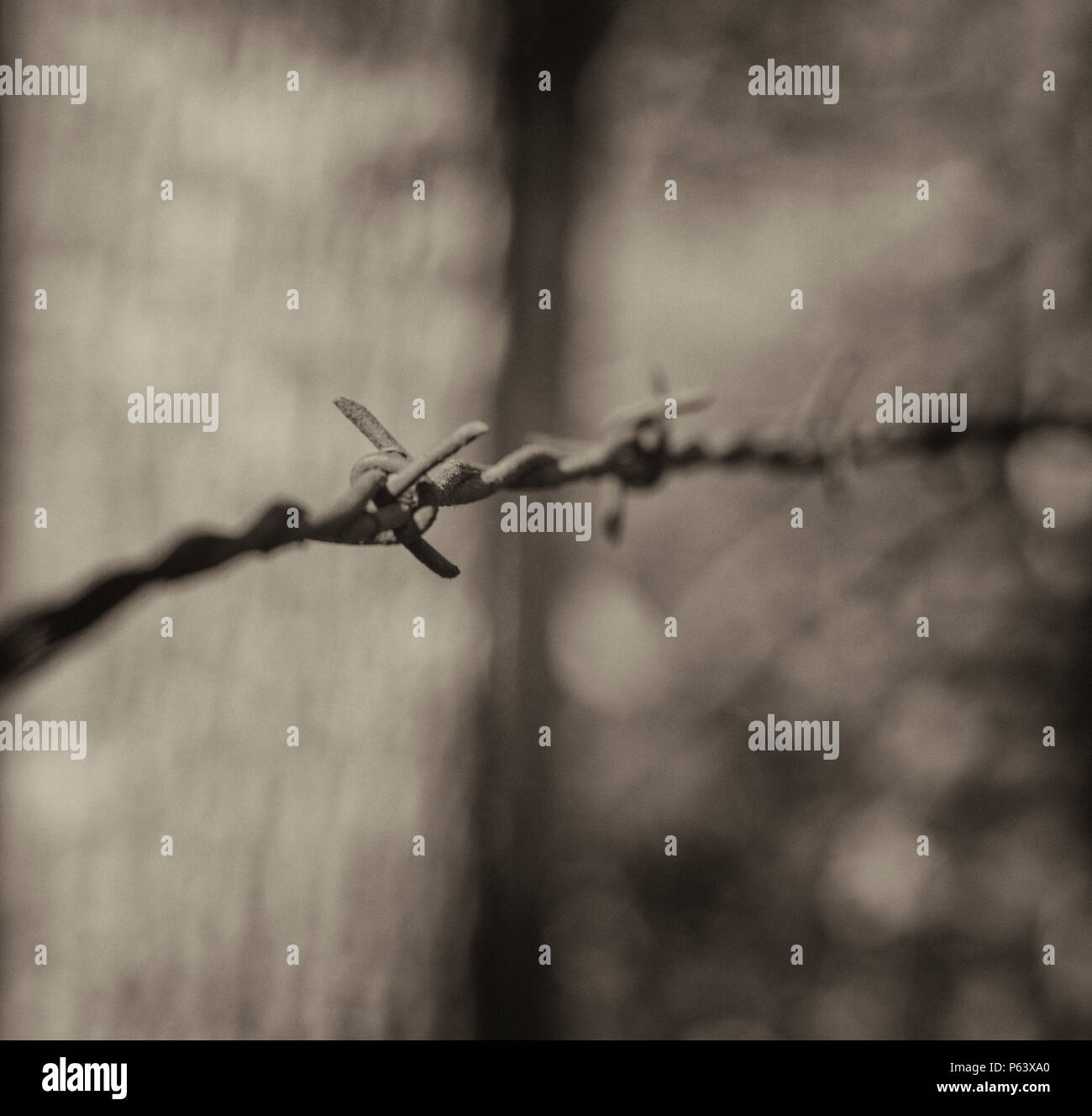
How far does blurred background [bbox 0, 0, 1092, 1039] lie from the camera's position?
1.96 ft

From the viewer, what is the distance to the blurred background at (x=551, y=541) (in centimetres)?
60

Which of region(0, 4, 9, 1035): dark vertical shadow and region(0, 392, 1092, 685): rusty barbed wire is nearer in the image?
region(0, 392, 1092, 685): rusty barbed wire

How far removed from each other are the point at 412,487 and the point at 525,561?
461mm

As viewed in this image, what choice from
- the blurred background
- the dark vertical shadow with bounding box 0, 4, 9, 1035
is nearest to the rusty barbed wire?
the blurred background

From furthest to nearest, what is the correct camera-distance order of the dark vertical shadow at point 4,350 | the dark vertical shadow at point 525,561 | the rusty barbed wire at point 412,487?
1. the dark vertical shadow at point 525,561
2. the dark vertical shadow at point 4,350
3. the rusty barbed wire at point 412,487

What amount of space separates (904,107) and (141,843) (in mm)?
904

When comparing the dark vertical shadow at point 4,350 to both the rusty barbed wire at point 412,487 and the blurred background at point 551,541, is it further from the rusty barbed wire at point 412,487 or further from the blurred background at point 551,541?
the rusty barbed wire at point 412,487

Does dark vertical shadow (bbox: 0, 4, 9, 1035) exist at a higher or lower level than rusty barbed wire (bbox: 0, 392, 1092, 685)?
higher

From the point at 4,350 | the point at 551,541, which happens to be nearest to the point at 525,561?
the point at 551,541

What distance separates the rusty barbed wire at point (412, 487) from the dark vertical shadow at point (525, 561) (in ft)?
0.90

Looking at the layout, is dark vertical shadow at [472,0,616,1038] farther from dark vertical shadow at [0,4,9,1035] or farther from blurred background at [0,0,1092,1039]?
dark vertical shadow at [0,4,9,1035]

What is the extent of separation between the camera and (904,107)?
2.58 ft

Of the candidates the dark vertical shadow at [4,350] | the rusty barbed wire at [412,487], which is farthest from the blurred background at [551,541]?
the rusty barbed wire at [412,487]

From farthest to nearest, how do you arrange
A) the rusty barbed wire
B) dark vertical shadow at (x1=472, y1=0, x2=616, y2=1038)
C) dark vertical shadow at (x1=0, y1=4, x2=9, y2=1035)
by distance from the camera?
1. dark vertical shadow at (x1=472, y1=0, x2=616, y2=1038)
2. dark vertical shadow at (x1=0, y1=4, x2=9, y2=1035)
3. the rusty barbed wire
